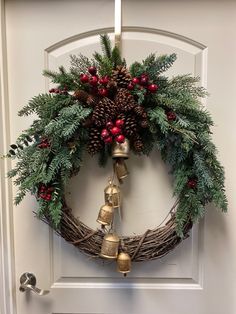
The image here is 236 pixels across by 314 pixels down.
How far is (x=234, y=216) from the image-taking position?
1.04m

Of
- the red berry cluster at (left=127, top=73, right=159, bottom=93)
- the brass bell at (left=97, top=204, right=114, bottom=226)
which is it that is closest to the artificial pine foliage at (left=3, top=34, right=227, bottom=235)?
the red berry cluster at (left=127, top=73, right=159, bottom=93)

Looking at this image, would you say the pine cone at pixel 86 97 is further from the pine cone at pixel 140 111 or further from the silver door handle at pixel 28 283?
the silver door handle at pixel 28 283

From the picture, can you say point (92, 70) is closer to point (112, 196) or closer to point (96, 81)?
point (96, 81)

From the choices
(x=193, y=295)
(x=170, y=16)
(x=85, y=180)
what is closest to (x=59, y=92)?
(x=85, y=180)

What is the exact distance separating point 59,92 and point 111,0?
0.40 meters

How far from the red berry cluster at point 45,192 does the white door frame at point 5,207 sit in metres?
0.23

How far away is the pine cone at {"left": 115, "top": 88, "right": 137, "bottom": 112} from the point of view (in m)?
0.79

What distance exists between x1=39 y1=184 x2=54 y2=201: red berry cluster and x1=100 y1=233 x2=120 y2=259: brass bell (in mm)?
209

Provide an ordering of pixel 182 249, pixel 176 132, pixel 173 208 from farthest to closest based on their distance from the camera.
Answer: pixel 182 249 → pixel 173 208 → pixel 176 132

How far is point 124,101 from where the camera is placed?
79 centimetres

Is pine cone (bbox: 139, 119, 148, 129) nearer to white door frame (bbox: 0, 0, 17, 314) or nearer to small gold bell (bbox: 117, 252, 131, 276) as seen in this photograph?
small gold bell (bbox: 117, 252, 131, 276)

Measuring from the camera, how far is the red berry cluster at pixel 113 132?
0.78 metres

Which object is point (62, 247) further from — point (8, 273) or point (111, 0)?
point (111, 0)

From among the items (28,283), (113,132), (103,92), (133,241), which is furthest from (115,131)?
(28,283)
